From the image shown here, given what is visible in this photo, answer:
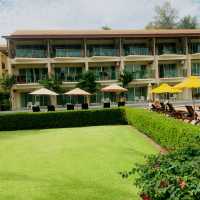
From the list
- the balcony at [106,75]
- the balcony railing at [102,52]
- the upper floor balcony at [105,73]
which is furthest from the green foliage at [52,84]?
the balcony railing at [102,52]

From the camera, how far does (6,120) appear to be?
2528 cm

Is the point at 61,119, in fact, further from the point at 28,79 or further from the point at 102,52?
the point at 102,52

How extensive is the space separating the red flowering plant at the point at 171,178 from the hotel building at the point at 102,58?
45.4 meters

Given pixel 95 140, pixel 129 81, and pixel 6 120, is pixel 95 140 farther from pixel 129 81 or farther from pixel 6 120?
pixel 129 81

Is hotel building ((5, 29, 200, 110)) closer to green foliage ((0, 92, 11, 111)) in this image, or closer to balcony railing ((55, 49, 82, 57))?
balcony railing ((55, 49, 82, 57))

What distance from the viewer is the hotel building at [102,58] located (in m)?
51.0

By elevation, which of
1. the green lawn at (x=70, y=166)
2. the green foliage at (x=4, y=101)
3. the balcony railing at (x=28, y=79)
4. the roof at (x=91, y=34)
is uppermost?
the roof at (x=91, y=34)

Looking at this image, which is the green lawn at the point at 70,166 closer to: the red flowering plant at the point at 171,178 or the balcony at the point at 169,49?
the red flowering plant at the point at 171,178

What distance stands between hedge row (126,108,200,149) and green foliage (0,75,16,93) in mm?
31158

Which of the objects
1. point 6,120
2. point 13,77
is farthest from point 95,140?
point 13,77

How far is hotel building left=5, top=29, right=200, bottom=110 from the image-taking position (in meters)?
51.0

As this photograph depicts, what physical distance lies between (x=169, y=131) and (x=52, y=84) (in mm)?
36076

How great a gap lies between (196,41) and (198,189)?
179ft

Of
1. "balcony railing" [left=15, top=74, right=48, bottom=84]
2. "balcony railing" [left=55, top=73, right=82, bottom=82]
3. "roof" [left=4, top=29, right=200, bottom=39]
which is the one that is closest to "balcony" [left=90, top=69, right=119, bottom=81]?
"balcony railing" [left=55, top=73, right=82, bottom=82]
